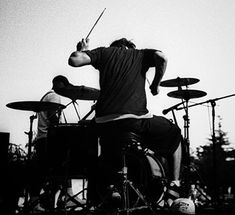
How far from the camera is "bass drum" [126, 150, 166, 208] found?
3809mm

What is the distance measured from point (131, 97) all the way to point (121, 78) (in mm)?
237

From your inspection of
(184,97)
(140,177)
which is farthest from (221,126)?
(140,177)

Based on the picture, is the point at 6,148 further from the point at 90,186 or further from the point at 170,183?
the point at 170,183

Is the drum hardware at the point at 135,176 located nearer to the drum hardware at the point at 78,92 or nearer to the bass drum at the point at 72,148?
the bass drum at the point at 72,148

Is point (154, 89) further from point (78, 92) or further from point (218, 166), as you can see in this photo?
point (218, 166)

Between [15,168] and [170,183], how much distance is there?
2.06 m

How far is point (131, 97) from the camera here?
9.71 feet

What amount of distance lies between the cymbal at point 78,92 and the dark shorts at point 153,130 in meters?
2.19

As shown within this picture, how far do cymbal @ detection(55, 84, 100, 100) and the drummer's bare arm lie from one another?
7.26 ft

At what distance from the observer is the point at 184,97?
21.9 feet

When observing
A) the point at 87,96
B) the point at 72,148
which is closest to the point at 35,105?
the point at 87,96

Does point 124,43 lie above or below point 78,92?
above

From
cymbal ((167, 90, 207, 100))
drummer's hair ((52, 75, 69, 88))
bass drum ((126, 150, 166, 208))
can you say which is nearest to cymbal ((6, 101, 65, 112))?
drummer's hair ((52, 75, 69, 88))

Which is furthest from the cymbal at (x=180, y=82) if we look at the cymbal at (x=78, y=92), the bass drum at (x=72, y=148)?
the bass drum at (x=72, y=148)
